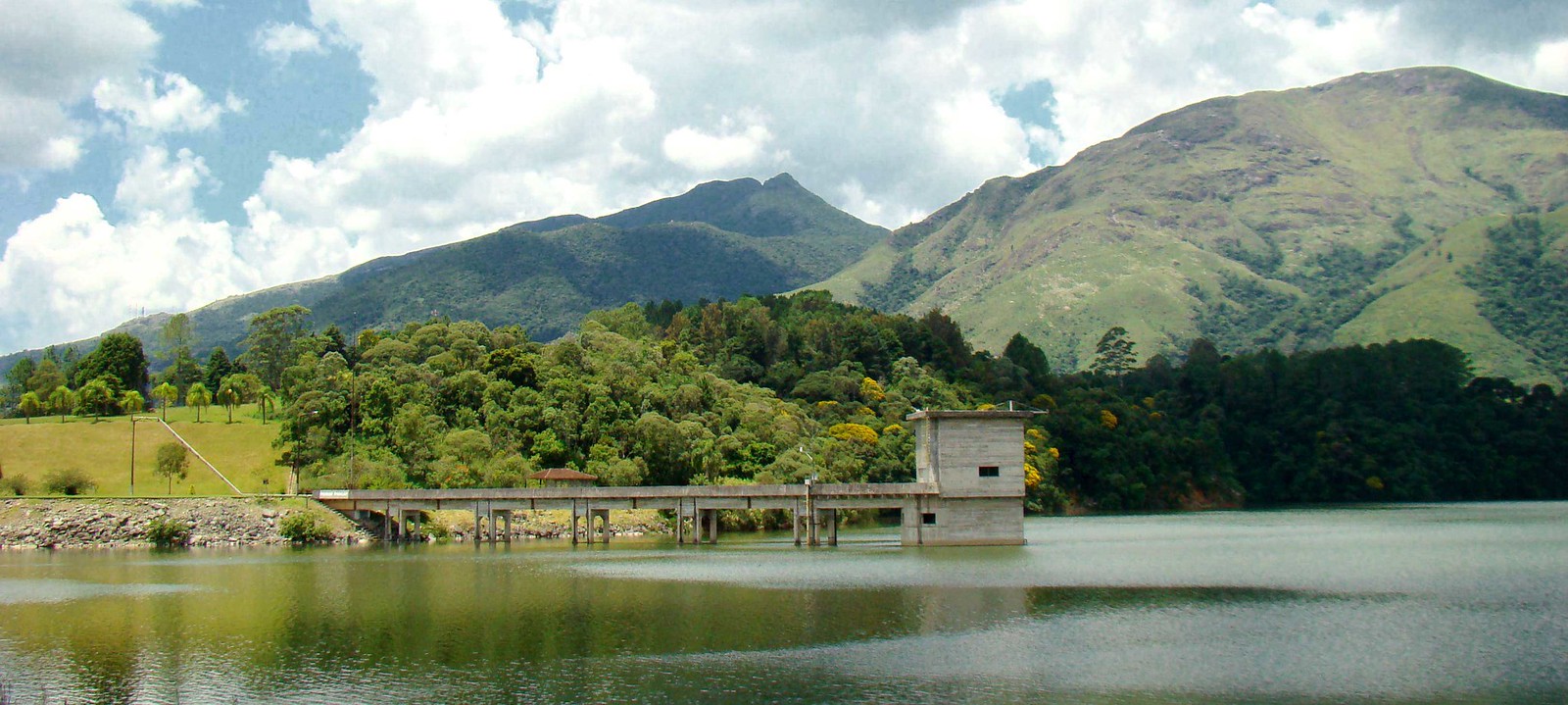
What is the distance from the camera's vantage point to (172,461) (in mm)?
90500

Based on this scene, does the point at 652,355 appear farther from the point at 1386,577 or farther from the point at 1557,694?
the point at 1557,694

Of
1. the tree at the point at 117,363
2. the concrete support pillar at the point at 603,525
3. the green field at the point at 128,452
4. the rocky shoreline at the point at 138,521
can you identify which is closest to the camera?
the rocky shoreline at the point at 138,521

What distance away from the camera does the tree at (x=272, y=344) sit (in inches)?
5610

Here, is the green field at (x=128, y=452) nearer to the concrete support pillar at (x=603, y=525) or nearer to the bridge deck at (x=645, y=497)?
the bridge deck at (x=645, y=497)

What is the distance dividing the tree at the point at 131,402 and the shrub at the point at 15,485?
84.6ft

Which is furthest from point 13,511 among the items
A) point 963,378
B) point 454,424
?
point 963,378

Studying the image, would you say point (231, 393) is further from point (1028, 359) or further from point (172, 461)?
point (1028, 359)

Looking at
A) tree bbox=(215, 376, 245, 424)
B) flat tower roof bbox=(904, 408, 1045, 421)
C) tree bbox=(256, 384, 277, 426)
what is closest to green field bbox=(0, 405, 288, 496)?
tree bbox=(256, 384, 277, 426)

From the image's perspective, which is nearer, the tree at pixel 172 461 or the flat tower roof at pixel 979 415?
the flat tower roof at pixel 979 415

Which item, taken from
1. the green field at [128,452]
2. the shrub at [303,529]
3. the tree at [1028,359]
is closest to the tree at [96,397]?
the green field at [128,452]

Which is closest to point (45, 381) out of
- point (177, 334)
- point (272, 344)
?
point (272, 344)

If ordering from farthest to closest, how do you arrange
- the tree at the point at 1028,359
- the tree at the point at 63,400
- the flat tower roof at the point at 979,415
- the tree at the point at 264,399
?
the tree at the point at 1028,359, the tree at the point at 264,399, the tree at the point at 63,400, the flat tower roof at the point at 979,415

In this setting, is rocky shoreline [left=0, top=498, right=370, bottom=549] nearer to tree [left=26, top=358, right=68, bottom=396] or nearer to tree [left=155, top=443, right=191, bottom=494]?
tree [left=155, top=443, right=191, bottom=494]

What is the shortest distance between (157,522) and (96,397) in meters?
45.4
